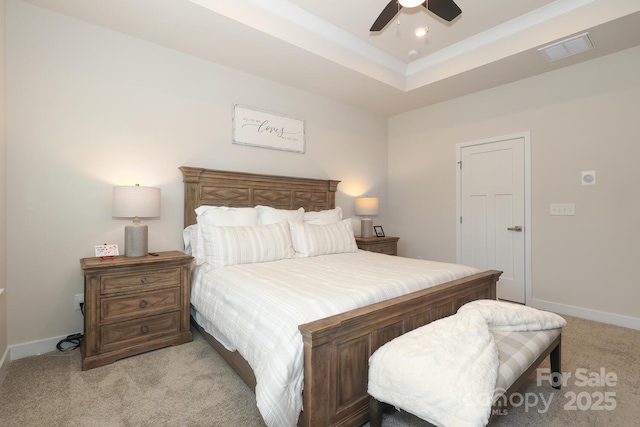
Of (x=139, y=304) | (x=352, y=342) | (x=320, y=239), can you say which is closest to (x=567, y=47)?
(x=320, y=239)

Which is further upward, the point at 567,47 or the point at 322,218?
the point at 567,47

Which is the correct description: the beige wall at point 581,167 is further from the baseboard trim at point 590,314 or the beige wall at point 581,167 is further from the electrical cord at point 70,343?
the electrical cord at point 70,343

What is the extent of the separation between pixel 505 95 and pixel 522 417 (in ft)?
11.4

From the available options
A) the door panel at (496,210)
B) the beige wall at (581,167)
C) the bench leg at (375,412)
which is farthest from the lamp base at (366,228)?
the bench leg at (375,412)

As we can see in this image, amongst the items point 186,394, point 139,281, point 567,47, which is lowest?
point 186,394

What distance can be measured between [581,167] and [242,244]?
351cm

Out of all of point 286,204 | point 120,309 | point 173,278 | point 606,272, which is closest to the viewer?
point 120,309

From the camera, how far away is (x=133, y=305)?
230cm

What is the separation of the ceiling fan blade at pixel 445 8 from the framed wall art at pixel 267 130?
199 cm

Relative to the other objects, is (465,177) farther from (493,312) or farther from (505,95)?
(493,312)

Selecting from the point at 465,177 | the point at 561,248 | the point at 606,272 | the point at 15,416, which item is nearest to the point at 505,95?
the point at 465,177

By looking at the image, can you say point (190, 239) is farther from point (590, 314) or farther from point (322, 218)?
point (590, 314)

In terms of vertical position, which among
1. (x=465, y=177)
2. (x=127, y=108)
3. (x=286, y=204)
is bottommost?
(x=286, y=204)

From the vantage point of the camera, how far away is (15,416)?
63.9 inches
